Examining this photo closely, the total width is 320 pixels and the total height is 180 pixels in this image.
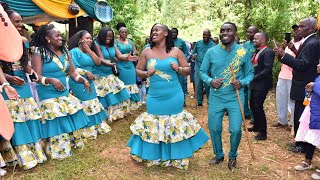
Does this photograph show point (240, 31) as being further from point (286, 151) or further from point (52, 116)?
point (52, 116)

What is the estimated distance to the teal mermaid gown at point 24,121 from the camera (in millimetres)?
4188

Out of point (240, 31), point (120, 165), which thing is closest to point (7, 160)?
point (120, 165)

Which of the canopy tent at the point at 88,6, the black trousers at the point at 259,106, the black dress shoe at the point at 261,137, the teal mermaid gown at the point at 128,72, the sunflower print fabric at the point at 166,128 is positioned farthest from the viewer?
the canopy tent at the point at 88,6

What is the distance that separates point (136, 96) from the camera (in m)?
7.52

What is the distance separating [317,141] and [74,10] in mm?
6204

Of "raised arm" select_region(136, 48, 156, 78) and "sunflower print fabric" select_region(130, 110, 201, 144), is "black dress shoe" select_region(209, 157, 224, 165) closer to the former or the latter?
"sunflower print fabric" select_region(130, 110, 201, 144)

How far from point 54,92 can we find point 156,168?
70.4 inches

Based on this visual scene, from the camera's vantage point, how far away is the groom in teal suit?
4078 millimetres

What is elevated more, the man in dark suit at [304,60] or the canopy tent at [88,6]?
the canopy tent at [88,6]

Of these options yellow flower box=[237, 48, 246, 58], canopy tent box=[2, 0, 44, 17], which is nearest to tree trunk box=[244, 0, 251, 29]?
canopy tent box=[2, 0, 44, 17]

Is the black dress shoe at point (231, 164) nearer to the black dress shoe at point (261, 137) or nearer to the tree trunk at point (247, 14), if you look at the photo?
the black dress shoe at point (261, 137)

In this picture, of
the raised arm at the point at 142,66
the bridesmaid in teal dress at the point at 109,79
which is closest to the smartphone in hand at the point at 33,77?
the raised arm at the point at 142,66

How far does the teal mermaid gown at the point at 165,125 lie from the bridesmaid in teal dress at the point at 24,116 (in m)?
1.34

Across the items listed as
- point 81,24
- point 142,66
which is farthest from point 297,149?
point 81,24
